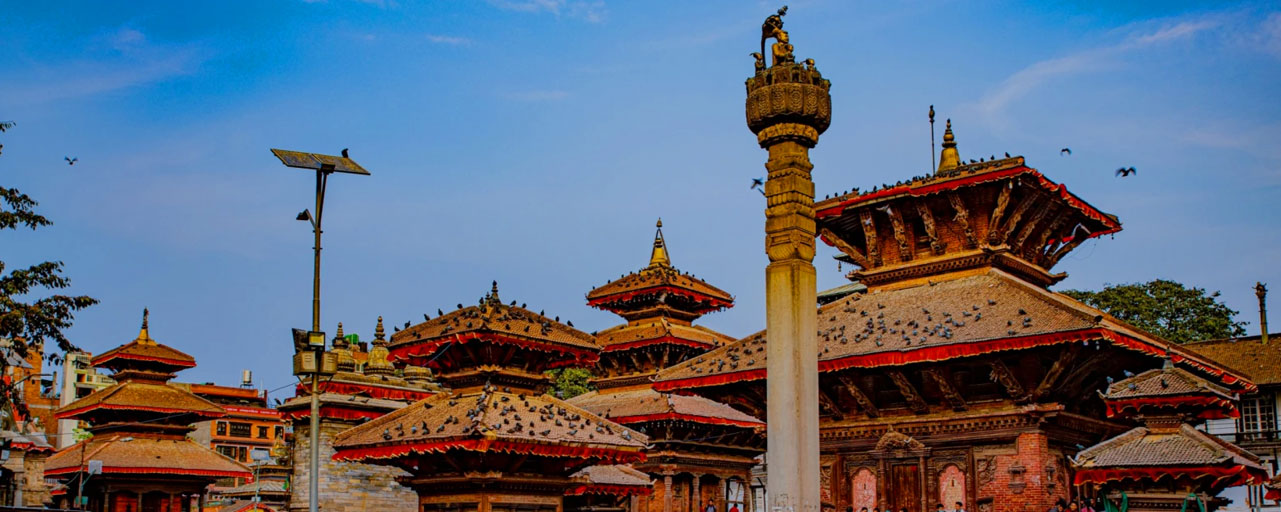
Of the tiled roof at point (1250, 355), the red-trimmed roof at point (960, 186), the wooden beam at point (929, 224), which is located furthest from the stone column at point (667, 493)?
the tiled roof at point (1250, 355)

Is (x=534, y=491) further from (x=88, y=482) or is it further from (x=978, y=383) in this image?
(x=88, y=482)

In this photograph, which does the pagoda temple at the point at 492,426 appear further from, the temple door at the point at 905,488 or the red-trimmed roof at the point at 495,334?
the temple door at the point at 905,488

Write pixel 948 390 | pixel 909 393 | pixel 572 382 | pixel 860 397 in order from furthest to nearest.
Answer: pixel 572 382, pixel 860 397, pixel 909 393, pixel 948 390

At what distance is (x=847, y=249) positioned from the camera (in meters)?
28.8

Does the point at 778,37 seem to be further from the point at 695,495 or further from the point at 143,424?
the point at 143,424

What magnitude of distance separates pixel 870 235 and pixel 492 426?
10208mm

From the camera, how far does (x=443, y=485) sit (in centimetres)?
2484

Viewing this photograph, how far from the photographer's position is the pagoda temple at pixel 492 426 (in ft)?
78.5

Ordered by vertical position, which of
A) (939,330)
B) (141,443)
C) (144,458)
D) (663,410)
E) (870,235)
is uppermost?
(870,235)

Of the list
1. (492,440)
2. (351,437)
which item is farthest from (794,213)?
(351,437)

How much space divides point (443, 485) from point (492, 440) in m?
2.59

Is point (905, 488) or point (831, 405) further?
point (831, 405)

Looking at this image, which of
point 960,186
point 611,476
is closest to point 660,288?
point 611,476

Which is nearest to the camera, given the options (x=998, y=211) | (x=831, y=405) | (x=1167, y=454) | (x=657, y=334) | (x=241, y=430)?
(x=1167, y=454)
